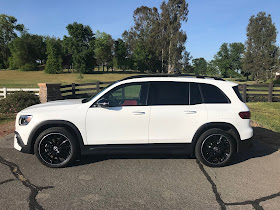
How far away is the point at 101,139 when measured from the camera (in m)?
4.23

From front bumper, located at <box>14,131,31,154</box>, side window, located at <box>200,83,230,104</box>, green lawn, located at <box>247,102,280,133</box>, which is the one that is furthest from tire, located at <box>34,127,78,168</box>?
green lawn, located at <box>247,102,280,133</box>

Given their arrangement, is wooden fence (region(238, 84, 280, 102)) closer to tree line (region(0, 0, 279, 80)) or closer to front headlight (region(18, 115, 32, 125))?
front headlight (region(18, 115, 32, 125))

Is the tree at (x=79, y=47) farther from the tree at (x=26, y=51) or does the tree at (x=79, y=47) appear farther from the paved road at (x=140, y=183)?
the paved road at (x=140, y=183)

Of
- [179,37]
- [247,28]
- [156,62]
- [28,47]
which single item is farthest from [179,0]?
[28,47]

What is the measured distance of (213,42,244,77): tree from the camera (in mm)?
109750

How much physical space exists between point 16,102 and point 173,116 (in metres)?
9.29

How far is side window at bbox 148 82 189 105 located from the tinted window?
0.08 metres

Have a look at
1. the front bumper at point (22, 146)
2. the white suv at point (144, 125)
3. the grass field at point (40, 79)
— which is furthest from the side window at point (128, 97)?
the grass field at point (40, 79)

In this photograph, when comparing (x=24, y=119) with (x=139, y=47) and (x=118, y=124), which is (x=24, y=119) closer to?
(x=118, y=124)

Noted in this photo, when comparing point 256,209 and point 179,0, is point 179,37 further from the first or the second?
point 256,209

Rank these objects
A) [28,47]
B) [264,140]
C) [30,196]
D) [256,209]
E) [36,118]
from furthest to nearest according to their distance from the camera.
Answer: [28,47], [264,140], [36,118], [30,196], [256,209]

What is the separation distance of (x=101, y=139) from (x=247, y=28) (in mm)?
55850

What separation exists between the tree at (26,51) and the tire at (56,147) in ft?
255

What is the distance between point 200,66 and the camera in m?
152
